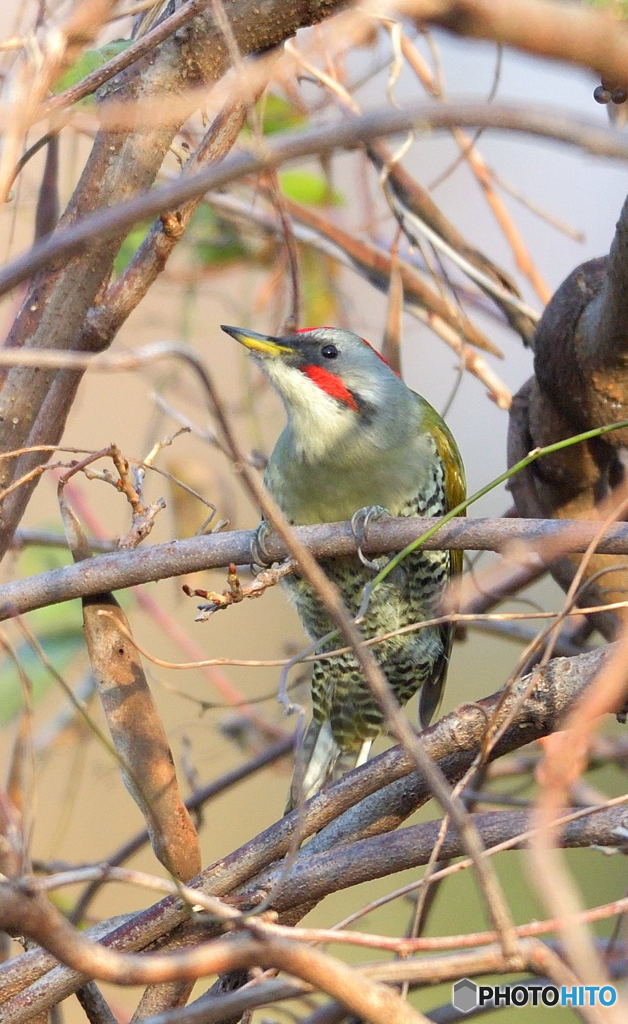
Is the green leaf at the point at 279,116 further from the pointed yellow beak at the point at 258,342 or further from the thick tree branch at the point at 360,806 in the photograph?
the thick tree branch at the point at 360,806

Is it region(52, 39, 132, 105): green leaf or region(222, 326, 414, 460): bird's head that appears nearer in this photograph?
region(52, 39, 132, 105): green leaf

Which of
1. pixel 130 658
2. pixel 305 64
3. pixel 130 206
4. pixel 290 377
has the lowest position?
pixel 130 206

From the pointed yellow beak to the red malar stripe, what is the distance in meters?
0.07

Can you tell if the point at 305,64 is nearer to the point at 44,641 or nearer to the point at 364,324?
the point at 364,324

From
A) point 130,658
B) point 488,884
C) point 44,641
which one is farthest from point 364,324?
point 488,884

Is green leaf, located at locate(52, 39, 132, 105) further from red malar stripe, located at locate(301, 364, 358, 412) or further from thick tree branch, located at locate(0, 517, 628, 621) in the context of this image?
red malar stripe, located at locate(301, 364, 358, 412)

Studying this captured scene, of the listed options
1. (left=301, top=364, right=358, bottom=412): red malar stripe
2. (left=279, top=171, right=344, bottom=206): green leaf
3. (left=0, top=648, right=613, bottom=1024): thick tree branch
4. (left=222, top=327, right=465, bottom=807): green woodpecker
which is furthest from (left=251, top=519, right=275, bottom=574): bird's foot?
(left=279, top=171, right=344, bottom=206): green leaf

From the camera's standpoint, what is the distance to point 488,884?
725mm

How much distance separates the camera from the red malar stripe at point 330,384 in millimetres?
2498

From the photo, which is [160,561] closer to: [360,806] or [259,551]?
[259,551]

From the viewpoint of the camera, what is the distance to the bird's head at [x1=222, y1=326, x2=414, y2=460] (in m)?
2.46

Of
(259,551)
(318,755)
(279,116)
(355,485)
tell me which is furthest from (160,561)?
(279,116)

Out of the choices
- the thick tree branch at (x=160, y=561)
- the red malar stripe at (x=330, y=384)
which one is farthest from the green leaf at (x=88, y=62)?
the red malar stripe at (x=330, y=384)

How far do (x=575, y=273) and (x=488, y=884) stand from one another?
1.38 meters
